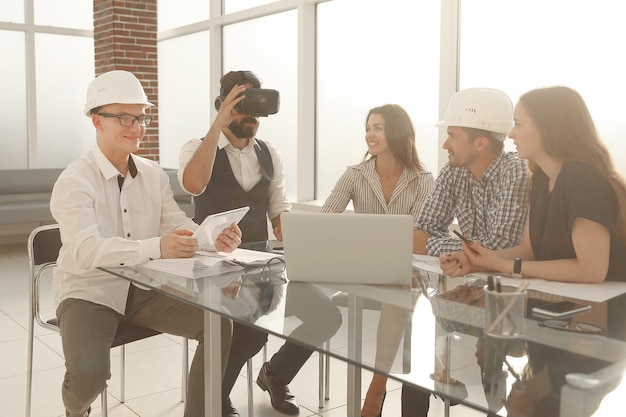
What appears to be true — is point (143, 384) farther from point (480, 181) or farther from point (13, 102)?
point (13, 102)

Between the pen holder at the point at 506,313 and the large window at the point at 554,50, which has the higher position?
the large window at the point at 554,50

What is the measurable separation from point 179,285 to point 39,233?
95 centimetres

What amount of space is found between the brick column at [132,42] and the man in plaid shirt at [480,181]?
5.63m

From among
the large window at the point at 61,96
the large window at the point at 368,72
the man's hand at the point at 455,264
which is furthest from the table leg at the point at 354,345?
the large window at the point at 61,96

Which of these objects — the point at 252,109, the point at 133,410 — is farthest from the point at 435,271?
the point at 133,410

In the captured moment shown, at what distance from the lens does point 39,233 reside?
8.54 feet

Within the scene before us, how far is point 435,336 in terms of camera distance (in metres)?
1.50

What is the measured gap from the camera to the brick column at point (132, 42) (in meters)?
7.46

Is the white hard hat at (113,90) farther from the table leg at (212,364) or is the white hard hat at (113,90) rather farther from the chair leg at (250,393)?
the chair leg at (250,393)

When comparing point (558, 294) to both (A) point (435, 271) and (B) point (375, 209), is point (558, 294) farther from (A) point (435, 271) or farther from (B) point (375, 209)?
(B) point (375, 209)

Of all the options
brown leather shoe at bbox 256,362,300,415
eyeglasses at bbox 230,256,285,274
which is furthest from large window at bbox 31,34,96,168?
eyeglasses at bbox 230,256,285,274

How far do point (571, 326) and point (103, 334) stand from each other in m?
1.50

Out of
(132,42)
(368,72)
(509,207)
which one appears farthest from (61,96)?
(509,207)

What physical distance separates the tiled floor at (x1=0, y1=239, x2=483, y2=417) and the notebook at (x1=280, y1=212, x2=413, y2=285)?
3.90 feet
